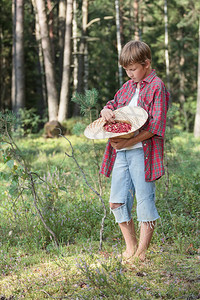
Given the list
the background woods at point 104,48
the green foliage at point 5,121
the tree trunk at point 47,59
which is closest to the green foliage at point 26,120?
the tree trunk at point 47,59

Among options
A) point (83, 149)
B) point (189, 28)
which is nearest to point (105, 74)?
point (189, 28)

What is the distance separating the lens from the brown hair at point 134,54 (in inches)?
118

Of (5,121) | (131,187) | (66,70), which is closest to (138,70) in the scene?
(131,187)

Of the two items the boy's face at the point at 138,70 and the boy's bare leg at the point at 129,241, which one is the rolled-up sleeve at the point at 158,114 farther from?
the boy's bare leg at the point at 129,241

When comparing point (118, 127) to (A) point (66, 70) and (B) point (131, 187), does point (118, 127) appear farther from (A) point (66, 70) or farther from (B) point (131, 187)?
(A) point (66, 70)

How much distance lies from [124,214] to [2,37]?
72.9 ft

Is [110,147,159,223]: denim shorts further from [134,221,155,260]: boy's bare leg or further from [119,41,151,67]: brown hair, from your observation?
[119,41,151,67]: brown hair

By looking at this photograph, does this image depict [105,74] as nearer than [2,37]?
No

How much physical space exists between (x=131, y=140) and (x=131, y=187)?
46 centimetres

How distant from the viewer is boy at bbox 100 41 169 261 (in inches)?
119

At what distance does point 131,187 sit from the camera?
10.6 ft

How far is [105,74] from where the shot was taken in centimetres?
2678

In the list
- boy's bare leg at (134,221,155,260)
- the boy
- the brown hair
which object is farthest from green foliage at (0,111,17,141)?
boy's bare leg at (134,221,155,260)

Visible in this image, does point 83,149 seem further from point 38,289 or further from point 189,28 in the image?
point 189,28
